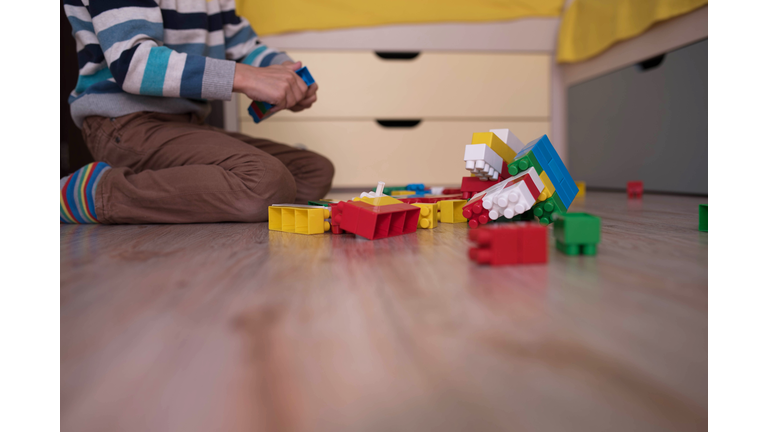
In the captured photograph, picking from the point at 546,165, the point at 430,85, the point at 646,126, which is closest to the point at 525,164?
the point at 546,165

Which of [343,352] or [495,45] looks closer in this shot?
[343,352]

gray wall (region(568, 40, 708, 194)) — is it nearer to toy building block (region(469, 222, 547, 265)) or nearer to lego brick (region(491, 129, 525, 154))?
lego brick (region(491, 129, 525, 154))

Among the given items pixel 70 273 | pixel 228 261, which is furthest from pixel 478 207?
pixel 70 273

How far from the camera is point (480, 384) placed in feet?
0.89

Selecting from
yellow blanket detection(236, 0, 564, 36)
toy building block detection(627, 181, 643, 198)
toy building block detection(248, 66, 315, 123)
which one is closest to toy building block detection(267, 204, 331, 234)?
toy building block detection(248, 66, 315, 123)

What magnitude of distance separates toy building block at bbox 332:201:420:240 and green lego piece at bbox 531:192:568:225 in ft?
0.58

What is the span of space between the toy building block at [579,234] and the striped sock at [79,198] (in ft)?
2.48

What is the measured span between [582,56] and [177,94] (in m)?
1.51

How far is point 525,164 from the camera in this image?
641mm

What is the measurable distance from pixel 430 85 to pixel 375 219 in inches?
56.6

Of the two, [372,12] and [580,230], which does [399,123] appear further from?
[580,230]

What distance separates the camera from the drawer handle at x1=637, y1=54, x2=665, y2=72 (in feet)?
4.82

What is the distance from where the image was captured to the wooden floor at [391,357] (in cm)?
27

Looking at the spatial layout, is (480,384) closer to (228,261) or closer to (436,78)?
(228,261)
